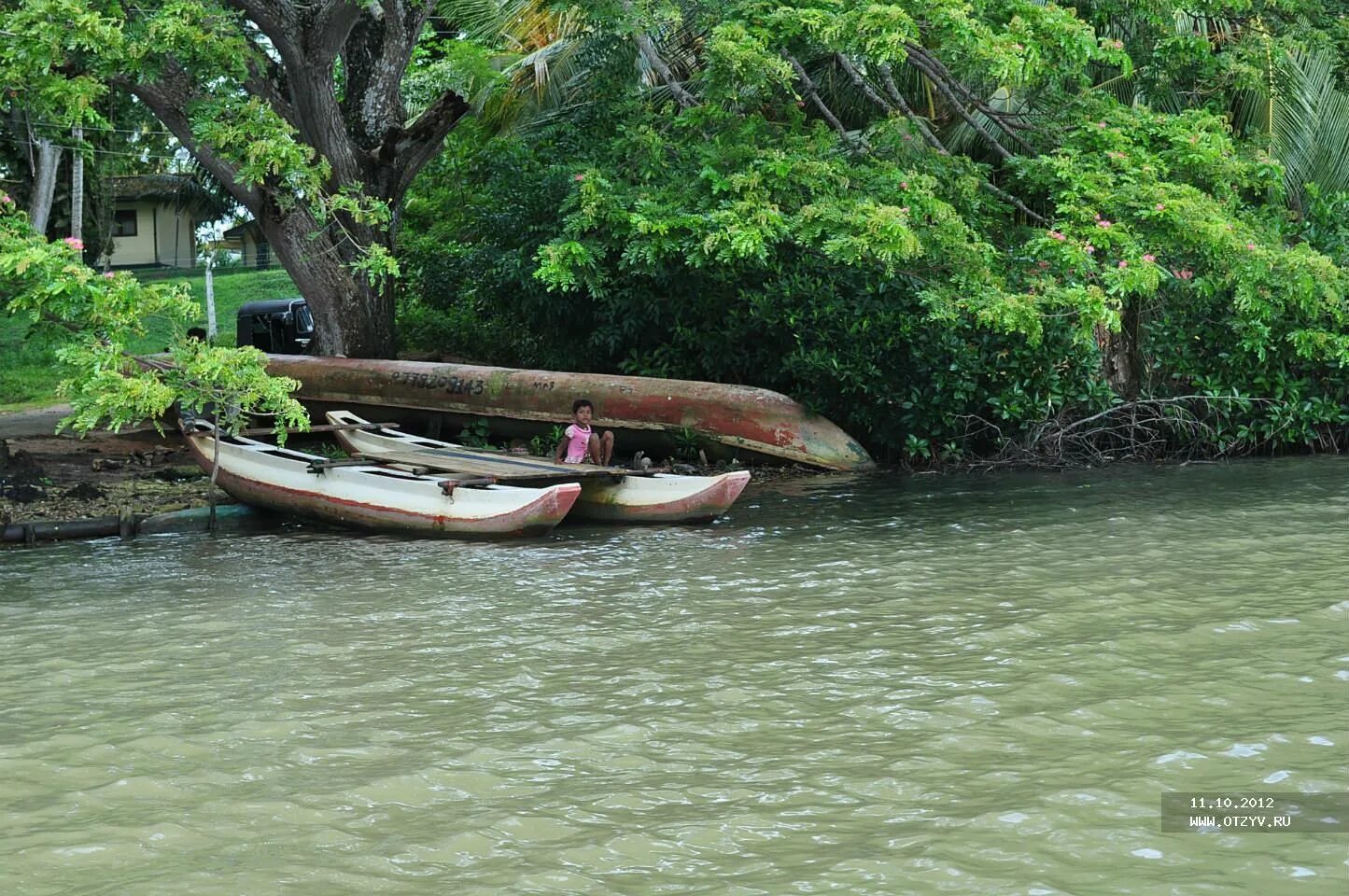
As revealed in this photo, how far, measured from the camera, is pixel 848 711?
21.0 ft

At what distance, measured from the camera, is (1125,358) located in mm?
15844

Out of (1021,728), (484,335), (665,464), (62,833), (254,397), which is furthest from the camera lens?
(484,335)

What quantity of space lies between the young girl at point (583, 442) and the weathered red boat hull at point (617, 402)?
184 centimetres

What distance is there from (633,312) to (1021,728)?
10665mm

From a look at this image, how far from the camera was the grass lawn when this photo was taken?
863 inches

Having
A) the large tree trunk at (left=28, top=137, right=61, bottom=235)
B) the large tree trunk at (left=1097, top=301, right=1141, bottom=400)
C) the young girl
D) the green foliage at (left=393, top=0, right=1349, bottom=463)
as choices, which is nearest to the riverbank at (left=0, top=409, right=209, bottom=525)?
the young girl

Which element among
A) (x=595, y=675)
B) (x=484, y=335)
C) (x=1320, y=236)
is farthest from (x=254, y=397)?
(x=1320, y=236)

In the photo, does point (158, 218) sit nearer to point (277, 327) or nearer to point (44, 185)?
point (44, 185)

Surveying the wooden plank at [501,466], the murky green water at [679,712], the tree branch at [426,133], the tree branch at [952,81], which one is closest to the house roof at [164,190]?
the tree branch at [426,133]

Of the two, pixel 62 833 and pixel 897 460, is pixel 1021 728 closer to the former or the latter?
pixel 62 833

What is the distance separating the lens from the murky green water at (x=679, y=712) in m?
4.80

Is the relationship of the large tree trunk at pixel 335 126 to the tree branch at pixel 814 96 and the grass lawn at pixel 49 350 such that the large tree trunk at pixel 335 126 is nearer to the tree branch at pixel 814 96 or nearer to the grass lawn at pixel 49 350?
the grass lawn at pixel 49 350

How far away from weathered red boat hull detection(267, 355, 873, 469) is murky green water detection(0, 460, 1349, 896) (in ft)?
12.0

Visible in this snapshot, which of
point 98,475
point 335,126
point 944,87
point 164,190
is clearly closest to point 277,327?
point 335,126
